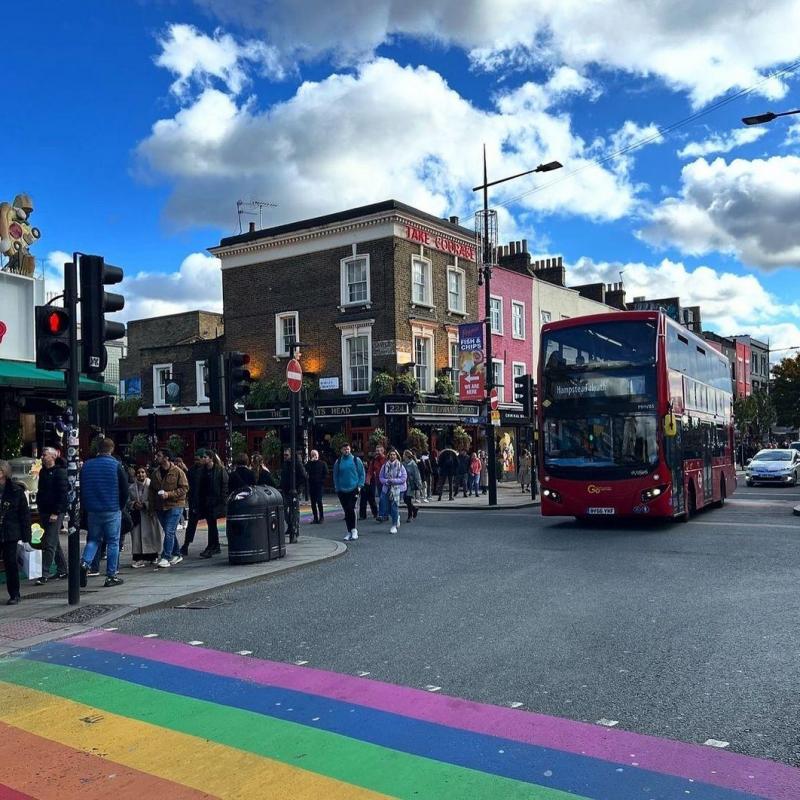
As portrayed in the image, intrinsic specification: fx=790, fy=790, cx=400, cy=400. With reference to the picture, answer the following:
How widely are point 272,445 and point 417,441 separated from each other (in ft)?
20.8

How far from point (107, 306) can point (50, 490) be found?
102 inches

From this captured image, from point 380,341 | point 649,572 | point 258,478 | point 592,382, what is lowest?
point 649,572

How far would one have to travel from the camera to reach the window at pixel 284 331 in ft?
112

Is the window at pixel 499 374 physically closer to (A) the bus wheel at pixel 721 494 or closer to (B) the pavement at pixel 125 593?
(A) the bus wheel at pixel 721 494

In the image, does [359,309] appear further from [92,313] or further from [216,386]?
[92,313]

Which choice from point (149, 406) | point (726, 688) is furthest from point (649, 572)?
point (149, 406)

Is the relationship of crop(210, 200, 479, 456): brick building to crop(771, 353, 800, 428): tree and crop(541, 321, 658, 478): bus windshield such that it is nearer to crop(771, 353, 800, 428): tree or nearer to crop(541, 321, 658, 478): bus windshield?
crop(541, 321, 658, 478): bus windshield

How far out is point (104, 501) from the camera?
32.6 feet

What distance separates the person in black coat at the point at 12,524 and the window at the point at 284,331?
2501 cm

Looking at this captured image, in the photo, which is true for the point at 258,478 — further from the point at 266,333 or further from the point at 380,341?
the point at 266,333

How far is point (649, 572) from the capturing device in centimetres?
1025

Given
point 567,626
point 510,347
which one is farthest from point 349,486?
point 510,347

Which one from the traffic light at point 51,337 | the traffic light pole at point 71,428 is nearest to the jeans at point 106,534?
the traffic light pole at point 71,428

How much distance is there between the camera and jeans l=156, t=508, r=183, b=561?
1170cm
